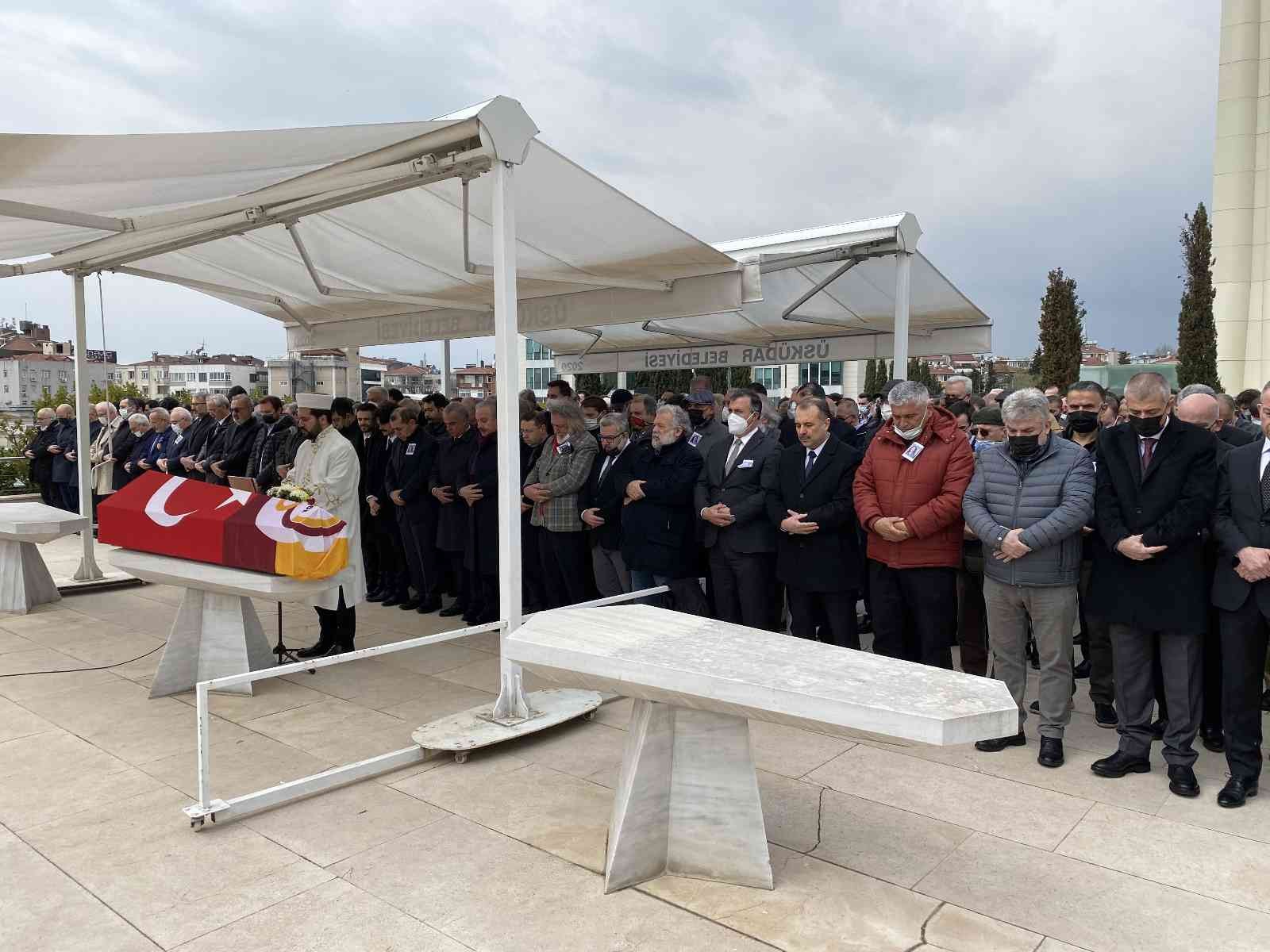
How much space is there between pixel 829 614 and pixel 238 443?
6.48 m

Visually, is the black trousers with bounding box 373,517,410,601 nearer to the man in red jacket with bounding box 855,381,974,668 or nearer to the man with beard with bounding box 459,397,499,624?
the man with beard with bounding box 459,397,499,624

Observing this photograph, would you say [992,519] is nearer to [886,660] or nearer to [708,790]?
[886,660]

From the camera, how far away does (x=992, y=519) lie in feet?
14.1

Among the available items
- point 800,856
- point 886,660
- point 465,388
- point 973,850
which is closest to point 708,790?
point 800,856

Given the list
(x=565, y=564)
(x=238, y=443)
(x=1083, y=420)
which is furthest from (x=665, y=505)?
(x=238, y=443)

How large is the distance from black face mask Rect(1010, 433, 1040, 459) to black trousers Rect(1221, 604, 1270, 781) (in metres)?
1.03

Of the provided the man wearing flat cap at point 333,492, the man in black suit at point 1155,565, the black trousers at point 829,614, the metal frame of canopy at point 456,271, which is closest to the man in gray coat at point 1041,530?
the man in black suit at point 1155,565

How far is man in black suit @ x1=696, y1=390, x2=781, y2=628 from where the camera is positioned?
5.35 metres

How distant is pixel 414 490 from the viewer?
7129 millimetres

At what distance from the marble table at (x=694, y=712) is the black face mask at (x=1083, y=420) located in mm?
2428

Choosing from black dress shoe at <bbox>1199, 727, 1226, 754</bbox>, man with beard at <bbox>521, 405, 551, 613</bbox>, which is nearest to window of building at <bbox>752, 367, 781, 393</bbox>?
man with beard at <bbox>521, 405, 551, 613</bbox>

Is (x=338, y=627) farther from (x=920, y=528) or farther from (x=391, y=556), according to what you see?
(x=920, y=528)

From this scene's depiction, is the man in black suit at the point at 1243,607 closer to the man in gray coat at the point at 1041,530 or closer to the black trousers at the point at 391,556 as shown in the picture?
the man in gray coat at the point at 1041,530

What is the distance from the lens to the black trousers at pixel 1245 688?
148 inches
